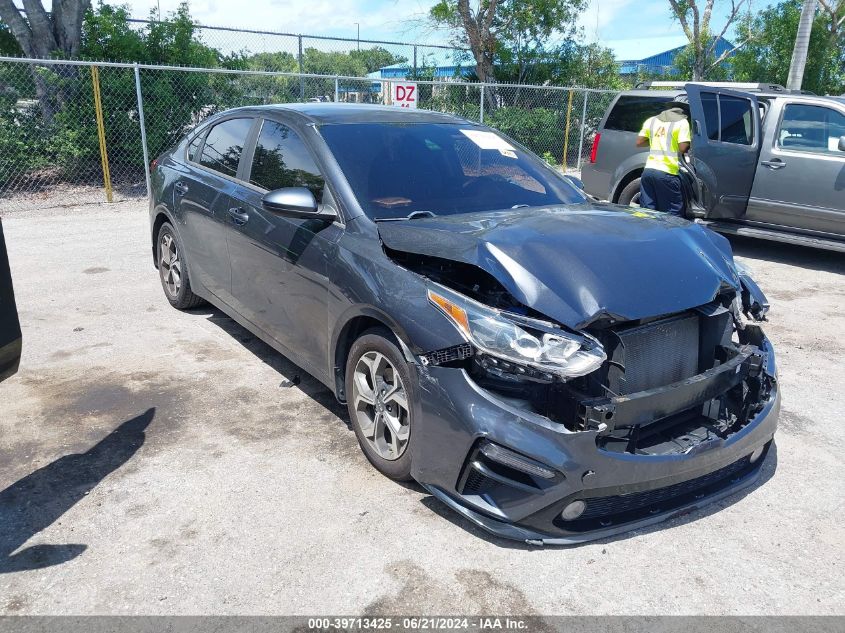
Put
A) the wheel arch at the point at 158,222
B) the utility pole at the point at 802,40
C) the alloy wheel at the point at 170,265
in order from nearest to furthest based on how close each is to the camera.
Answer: the wheel arch at the point at 158,222 → the alloy wheel at the point at 170,265 → the utility pole at the point at 802,40

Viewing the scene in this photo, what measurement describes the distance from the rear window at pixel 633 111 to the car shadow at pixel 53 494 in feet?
26.0

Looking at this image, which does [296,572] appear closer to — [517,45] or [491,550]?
[491,550]

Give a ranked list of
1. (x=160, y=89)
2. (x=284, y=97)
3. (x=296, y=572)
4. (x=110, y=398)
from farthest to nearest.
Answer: (x=284, y=97), (x=160, y=89), (x=110, y=398), (x=296, y=572)

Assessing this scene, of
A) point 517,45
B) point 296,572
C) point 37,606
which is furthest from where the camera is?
point 517,45

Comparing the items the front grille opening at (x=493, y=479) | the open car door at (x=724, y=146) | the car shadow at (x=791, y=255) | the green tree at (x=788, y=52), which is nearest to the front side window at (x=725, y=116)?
the open car door at (x=724, y=146)

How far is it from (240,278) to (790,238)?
6395 millimetres

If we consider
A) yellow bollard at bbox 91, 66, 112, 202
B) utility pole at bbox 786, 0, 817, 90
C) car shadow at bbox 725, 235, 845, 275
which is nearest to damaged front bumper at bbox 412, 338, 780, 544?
car shadow at bbox 725, 235, 845, 275

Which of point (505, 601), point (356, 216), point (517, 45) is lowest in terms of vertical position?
point (505, 601)

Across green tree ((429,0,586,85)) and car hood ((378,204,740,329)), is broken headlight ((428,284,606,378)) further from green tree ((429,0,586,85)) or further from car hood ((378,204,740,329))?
green tree ((429,0,586,85))

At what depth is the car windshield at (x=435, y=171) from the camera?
12.5 feet

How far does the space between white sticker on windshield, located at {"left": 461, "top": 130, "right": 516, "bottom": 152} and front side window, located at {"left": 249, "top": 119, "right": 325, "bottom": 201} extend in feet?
3.59

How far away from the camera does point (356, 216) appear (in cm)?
360

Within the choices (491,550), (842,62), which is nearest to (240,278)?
(491,550)

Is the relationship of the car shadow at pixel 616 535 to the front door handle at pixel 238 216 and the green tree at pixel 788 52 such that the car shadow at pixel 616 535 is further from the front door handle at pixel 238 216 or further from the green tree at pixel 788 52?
the green tree at pixel 788 52
